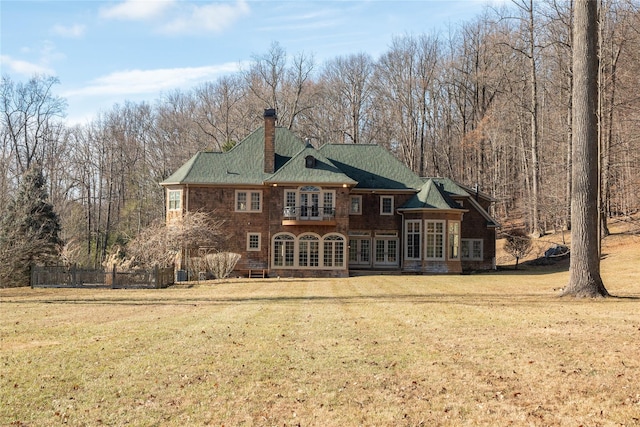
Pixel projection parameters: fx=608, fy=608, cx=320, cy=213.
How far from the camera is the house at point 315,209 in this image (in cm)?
3478

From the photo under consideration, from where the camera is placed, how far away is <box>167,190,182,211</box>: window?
36219 mm

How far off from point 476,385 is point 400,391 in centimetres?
100

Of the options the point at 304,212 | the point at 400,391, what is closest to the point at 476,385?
the point at 400,391

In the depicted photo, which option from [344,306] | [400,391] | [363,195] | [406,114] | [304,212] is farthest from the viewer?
[406,114]

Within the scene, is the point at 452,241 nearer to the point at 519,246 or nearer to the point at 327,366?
the point at 519,246

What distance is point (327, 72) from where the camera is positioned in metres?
60.9

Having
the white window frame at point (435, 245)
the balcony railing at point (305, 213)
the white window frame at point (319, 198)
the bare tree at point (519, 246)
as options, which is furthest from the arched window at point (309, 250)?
the bare tree at point (519, 246)

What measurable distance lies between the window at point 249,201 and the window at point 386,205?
7.66 m

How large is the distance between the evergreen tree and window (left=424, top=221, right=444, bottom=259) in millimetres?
20552

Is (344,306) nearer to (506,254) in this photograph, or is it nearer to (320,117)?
(506,254)

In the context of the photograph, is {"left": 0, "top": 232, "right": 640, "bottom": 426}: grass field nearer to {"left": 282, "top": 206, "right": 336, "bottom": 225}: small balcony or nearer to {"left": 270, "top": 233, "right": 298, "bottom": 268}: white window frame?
{"left": 282, "top": 206, "right": 336, "bottom": 225}: small balcony

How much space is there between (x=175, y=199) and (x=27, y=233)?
8.68m

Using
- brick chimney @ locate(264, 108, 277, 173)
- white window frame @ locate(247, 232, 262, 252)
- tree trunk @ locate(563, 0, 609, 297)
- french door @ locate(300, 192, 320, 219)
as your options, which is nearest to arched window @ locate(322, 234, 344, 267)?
french door @ locate(300, 192, 320, 219)

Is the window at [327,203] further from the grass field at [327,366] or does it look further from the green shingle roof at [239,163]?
the grass field at [327,366]
